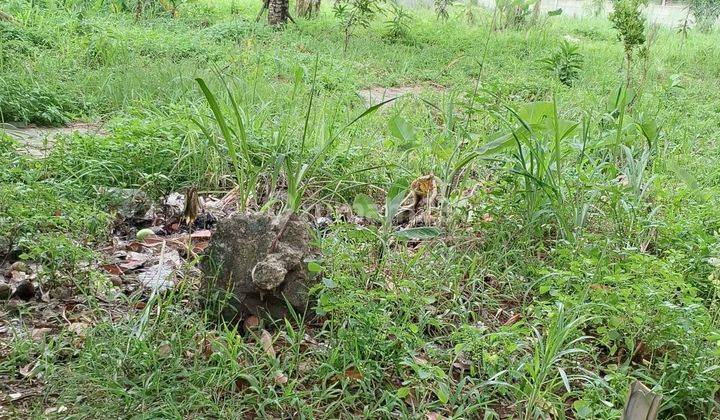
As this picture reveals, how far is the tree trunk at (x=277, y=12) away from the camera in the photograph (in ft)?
35.8

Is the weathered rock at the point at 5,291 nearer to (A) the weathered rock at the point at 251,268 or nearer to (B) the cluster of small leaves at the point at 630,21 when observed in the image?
(A) the weathered rock at the point at 251,268

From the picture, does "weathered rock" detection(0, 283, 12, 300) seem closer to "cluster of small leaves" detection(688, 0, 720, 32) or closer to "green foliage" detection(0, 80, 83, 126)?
"green foliage" detection(0, 80, 83, 126)

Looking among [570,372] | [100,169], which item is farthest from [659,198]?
[100,169]

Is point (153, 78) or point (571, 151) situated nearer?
point (571, 151)

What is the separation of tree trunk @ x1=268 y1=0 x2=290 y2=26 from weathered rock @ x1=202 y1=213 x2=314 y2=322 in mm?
8641

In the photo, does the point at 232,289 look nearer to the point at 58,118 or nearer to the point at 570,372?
the point at 570,372

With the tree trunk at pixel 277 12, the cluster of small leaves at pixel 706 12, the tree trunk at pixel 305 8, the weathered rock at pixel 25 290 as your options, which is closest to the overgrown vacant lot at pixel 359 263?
the weathered rock at pixel 25 290

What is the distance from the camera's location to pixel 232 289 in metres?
2.68

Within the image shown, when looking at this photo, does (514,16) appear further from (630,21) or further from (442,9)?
(630,21)

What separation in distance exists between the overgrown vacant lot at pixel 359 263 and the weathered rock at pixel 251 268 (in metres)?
0.05

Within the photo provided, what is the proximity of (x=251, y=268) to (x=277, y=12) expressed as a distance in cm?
890

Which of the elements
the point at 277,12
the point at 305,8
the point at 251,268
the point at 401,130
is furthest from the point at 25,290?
the point at 305,8

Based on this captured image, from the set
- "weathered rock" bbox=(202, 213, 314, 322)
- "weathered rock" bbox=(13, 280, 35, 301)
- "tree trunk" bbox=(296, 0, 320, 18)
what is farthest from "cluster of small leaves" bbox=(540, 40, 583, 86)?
"weathered rock" bbox=(13, 280, 35, 301)

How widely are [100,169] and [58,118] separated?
1.50m
